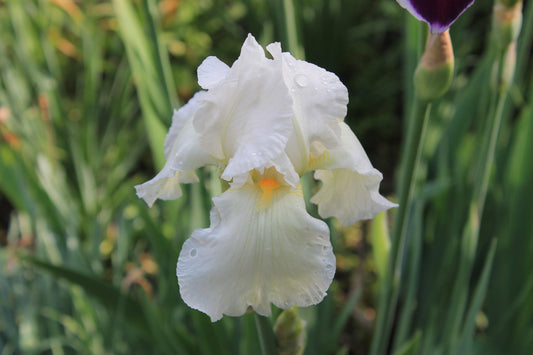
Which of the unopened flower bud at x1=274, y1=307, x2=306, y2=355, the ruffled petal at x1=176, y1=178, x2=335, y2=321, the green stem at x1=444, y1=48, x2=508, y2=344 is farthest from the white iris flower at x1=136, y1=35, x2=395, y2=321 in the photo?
the green stem at x1=444, y1=48, x2=508, y2=344

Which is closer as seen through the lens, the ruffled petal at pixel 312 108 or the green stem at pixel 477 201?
the ruffled petal at pixel 312 108

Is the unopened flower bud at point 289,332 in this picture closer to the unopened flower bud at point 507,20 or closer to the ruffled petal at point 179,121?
the ruffled petal at point 179,121

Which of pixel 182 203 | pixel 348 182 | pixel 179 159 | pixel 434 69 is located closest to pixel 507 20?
pixel 434 69

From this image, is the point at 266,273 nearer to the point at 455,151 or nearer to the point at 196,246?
the point at 196,246

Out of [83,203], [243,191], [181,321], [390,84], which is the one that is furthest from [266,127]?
[390,84]

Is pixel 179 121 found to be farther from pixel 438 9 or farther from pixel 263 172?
pixel 438 9

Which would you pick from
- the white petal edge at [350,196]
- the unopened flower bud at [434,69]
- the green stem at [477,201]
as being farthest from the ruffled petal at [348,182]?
the green stem at [477,201]

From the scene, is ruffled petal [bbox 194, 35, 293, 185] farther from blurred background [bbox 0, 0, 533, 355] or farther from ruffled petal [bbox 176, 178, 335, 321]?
blurred background [bbox 0, 0, 533, 355]
